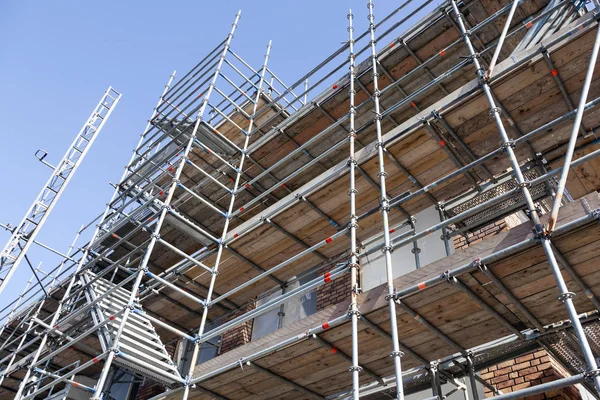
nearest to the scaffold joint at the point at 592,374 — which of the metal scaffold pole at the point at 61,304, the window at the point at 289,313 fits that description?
the window at the point at 289,313

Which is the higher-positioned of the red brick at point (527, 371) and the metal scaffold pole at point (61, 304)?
the metal scaffold pole at point (61, 304)

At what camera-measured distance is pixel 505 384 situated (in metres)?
6.09

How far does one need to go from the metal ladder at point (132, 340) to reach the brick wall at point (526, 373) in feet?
13.7

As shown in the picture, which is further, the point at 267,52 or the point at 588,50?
the point at 267,52

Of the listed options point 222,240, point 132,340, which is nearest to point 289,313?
point 222,240

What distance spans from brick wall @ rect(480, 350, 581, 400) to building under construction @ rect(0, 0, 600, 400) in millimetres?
27

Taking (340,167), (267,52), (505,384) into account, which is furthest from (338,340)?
(267,52)

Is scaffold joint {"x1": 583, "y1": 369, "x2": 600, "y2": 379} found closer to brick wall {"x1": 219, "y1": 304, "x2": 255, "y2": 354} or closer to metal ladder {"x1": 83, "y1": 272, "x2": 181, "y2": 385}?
metal ladder {"x1": 83, "y1": 272, "x2": 181, "y2": 385}

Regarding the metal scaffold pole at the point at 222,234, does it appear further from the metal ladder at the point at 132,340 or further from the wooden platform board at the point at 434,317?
the metal ladder at the point at 132,340

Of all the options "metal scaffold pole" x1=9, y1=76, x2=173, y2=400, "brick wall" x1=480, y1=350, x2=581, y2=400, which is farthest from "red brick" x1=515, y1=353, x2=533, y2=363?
"metal scaffold pole" x1=9, y1=76, x2=173, y2=400

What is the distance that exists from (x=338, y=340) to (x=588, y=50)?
429 cm

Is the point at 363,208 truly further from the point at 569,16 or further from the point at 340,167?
the point at 569,16

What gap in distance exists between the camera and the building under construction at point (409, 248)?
16.1ft

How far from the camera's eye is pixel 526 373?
602cm
